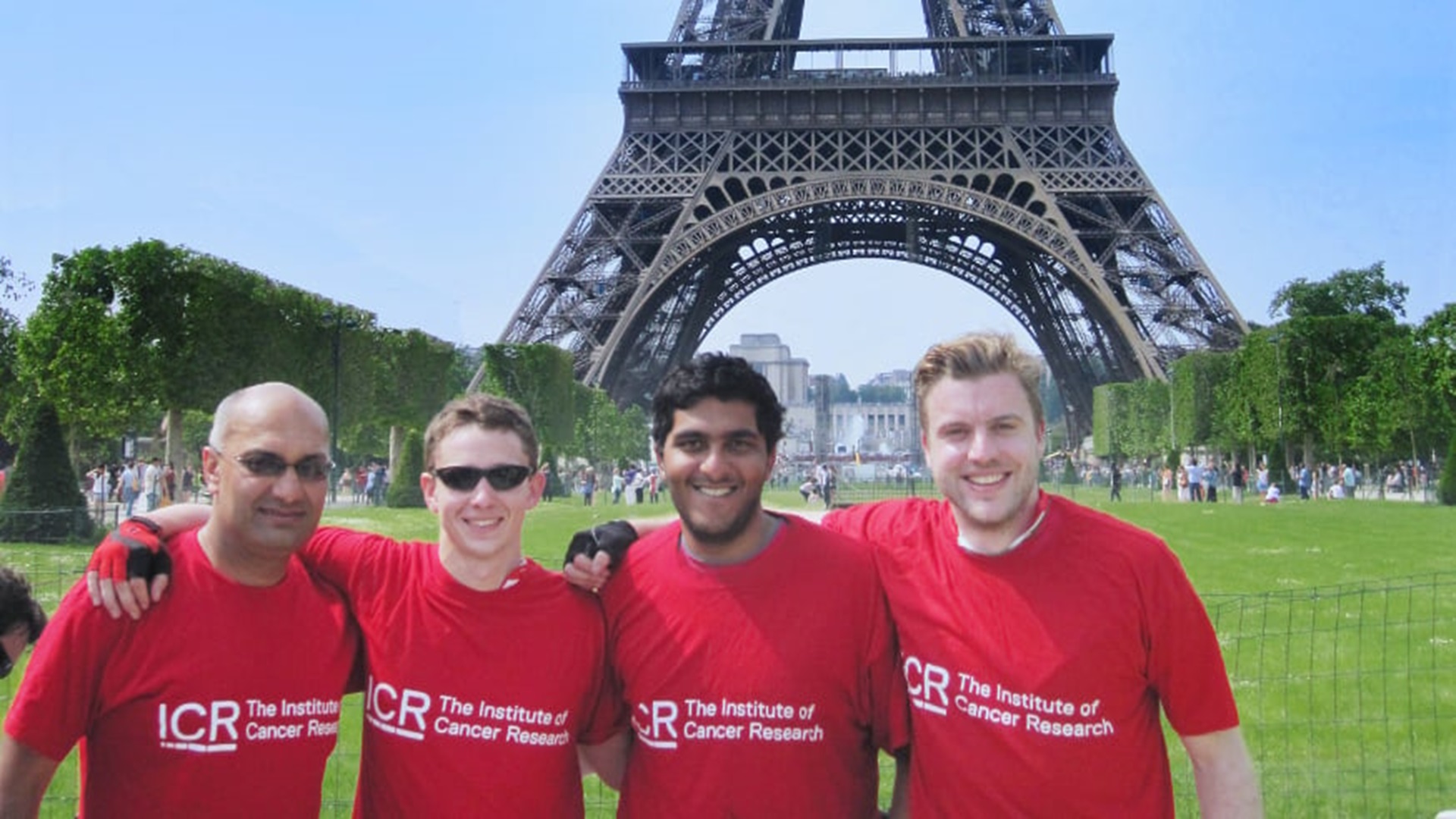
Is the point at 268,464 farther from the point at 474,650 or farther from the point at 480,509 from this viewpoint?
the point at 474,650

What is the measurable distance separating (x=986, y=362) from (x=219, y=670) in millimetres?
2154

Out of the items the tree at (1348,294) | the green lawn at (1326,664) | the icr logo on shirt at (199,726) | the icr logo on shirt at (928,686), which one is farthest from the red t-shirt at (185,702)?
the tree at (1348,294)

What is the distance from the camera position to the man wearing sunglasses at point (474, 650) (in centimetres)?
314

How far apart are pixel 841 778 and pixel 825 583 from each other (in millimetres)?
522

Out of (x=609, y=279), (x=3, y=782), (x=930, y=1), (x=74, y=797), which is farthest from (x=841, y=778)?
(x=930, y=1)

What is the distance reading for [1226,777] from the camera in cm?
295

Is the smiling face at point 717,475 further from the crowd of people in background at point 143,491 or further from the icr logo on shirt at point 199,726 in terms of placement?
the crowd of people in background at point 143,491

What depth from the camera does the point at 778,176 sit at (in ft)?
128

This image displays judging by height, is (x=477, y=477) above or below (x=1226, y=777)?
above

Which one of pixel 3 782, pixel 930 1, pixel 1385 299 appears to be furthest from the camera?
pixel 1385 299

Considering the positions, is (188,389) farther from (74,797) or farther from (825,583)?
(825,583)

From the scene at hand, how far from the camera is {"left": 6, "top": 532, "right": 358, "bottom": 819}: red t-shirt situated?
2.93 meters

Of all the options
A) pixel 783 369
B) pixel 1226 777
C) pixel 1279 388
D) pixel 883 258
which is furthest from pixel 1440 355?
pixel 783 369

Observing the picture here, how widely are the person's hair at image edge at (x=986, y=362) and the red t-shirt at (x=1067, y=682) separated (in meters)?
0.41
